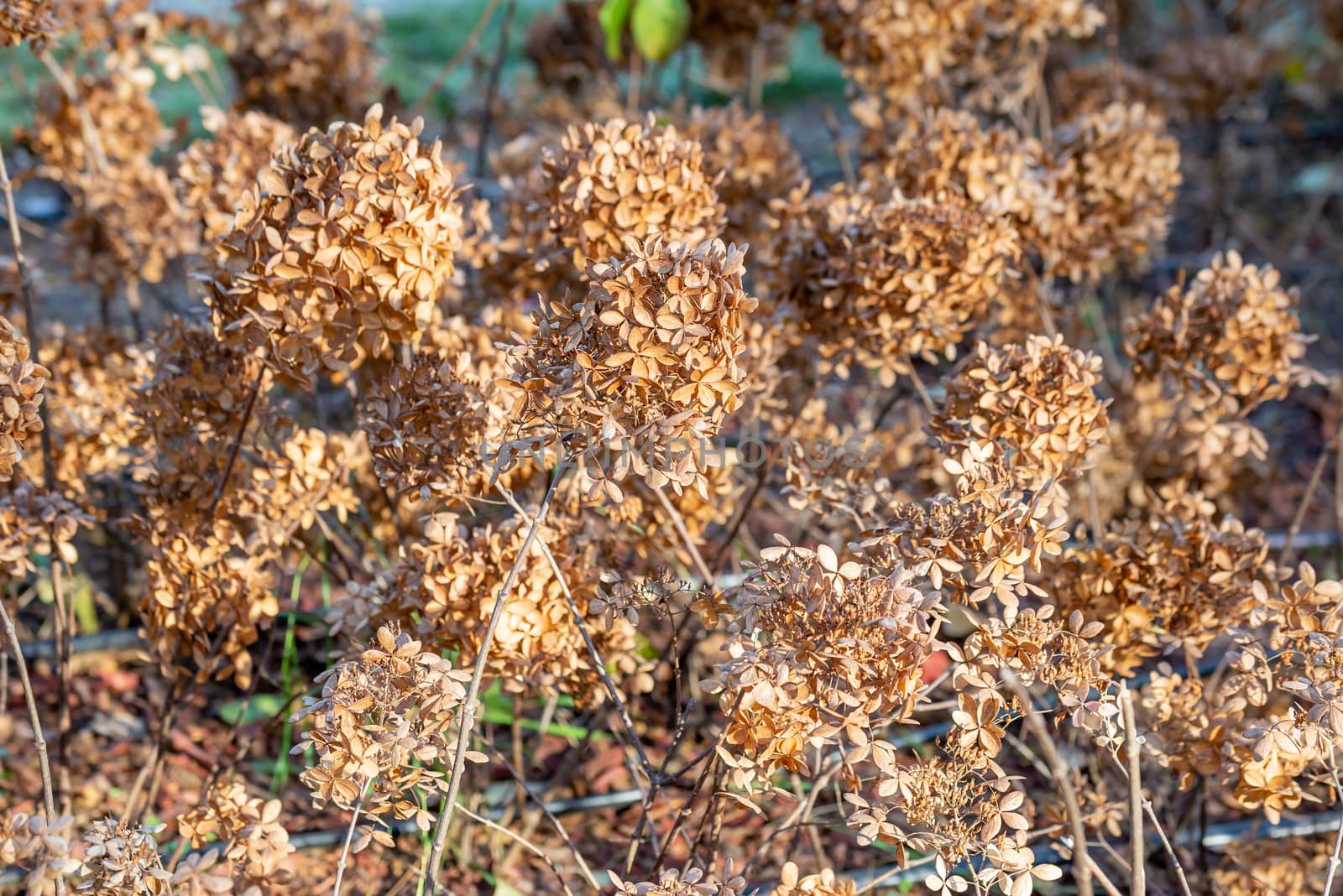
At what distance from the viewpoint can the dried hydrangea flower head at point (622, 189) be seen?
5.26 feet

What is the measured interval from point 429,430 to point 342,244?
0.27m

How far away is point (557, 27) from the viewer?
398cm

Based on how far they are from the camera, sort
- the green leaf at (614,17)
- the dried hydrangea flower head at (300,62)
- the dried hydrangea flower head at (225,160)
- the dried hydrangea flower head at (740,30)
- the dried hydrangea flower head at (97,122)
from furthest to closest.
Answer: the dried hydrangea flower head at (740,30)
the dried hydrangea flower head at (300,62)
the dried hydrangea flower head at (97,122)
the green leaf at (614,17)
the dried hydrangea flower head at (225,160)

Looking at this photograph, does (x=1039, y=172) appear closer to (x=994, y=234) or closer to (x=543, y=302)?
(x=994, y=234)

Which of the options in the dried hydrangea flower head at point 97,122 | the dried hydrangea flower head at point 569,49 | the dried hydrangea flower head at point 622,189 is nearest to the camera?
the dried hydrangea flower head at point 622,189

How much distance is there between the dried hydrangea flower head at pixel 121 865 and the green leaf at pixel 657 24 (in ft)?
6.03

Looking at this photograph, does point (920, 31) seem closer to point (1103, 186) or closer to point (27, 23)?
point (1103, 186)

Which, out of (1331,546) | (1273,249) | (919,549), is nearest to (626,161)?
(919,549)

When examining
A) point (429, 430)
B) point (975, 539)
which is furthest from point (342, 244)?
point (975, 539)

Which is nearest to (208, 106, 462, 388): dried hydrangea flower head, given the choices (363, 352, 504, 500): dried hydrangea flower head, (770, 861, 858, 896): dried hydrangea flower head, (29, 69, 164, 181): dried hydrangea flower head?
(363, 352, 504, 500): dried hydrangea flower head

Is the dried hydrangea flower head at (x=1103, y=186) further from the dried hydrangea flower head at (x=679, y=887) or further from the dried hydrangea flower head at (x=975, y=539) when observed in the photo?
the dried hydrangea flower head at (x=679, y=887)

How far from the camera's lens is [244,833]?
4.23 feet

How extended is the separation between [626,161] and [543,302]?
0.42 meters

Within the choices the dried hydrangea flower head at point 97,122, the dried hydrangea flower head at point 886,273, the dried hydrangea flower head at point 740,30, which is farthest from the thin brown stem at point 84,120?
the dried hydrangea flower head at point 740,30
